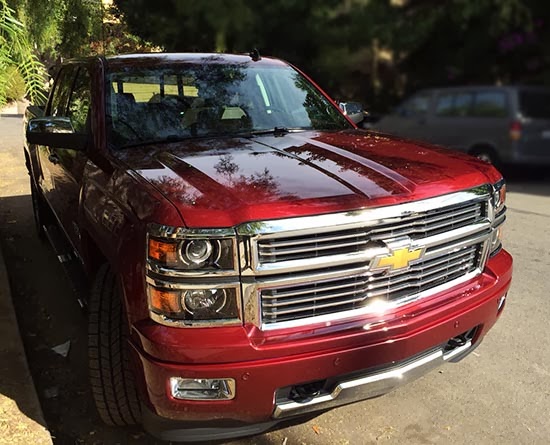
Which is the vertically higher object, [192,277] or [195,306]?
[192,277]

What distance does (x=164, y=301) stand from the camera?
2225 mm

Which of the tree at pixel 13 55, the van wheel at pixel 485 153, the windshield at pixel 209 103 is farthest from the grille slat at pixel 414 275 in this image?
the van wheel at pixel 485 153

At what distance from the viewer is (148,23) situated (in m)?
2.40

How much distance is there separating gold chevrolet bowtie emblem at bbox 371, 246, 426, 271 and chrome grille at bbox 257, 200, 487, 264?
0.20 ft

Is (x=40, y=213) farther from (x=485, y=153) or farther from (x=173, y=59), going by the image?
(x=485, y=153)

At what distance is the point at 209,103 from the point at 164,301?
1.70 m

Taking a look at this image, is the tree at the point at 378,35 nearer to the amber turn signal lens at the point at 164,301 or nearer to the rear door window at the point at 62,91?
the amber turn signal lens at the point at 164,301

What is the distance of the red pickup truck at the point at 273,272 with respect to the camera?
86.7 inches

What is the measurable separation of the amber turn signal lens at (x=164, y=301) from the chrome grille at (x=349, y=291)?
331 millimetres

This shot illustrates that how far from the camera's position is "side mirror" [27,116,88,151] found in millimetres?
3350

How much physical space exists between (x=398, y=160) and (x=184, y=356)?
1396 mm

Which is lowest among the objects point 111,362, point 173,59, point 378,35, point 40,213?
point 40,213

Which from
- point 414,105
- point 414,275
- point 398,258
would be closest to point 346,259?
point 398,258

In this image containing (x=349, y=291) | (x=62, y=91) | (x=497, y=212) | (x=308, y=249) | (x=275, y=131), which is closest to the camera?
(x=308, y=249)
